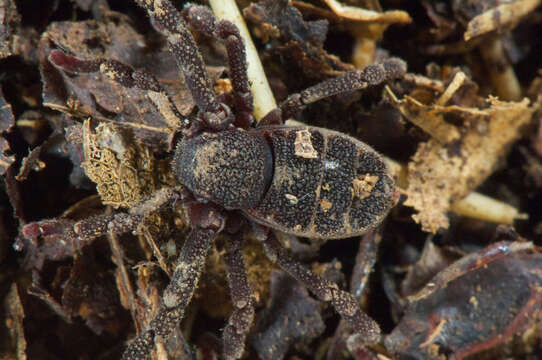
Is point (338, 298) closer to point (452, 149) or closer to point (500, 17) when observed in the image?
point (452, 149)

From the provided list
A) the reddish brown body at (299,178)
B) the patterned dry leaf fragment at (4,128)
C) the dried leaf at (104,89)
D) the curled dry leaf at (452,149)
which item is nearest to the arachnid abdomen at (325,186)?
the reddish brown body at (299,178)

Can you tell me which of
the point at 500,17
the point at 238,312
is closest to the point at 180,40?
the point at 238,312

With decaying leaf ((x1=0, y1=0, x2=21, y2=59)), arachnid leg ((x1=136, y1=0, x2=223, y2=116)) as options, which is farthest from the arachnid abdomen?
decaying leaf ((x1=0, y1=0, x2=21, y2=59))

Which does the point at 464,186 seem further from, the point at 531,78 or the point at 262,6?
the point at 262,6

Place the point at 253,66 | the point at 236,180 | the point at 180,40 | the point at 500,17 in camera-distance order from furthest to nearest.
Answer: the point at 500,17 → the point at 253,66 → the point at 236,180 → the point at 180,40

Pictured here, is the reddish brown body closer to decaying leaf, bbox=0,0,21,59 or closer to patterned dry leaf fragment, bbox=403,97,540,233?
patterned dry leaf fragment, bbox=403,97,540,233

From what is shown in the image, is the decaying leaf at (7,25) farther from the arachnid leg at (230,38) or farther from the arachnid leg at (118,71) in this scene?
the arachnid leg at (230,38)
